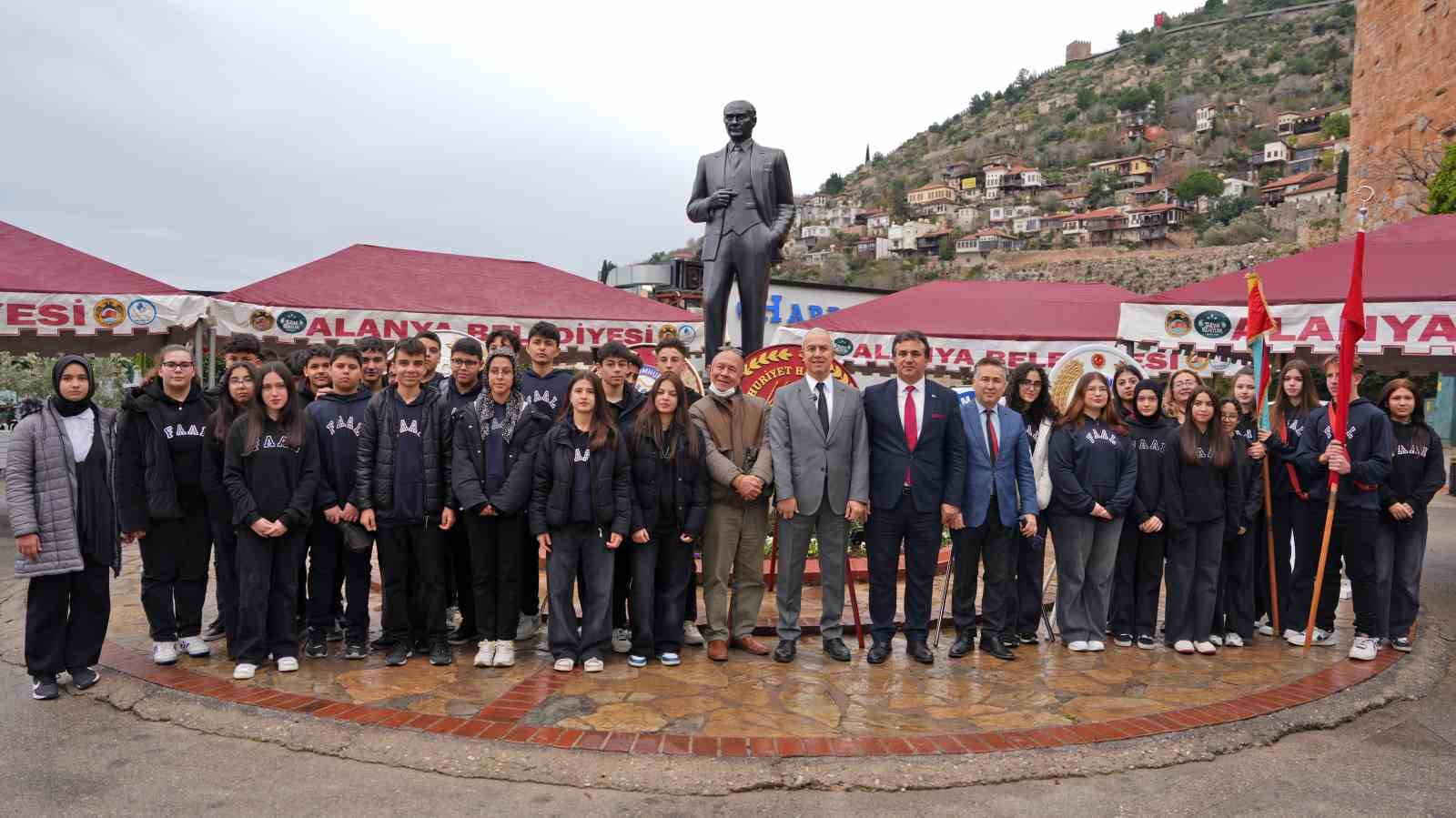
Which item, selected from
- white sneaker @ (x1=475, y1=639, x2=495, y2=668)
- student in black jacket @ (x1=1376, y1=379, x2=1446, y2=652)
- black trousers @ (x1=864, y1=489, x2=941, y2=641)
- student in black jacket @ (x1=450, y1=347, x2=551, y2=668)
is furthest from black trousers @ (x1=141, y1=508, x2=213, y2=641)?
student in black jacket @ (x1=1376, y1=379, x2=1446, y2=652)

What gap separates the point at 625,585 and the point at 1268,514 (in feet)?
14.0

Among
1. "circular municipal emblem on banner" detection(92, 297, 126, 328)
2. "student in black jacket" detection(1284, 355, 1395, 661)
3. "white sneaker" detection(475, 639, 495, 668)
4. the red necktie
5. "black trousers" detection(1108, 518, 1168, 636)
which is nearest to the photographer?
"white sneaker" detection(475, 639, 495, 668)

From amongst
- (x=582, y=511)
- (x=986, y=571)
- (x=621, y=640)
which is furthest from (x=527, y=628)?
(x=986, y=571)

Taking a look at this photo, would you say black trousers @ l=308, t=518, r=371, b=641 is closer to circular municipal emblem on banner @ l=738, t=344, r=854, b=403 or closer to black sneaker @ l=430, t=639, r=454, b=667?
black sneaker @ l=430, t=639, r=454, b=667

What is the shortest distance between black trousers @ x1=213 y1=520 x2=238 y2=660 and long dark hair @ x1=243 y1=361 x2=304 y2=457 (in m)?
0.54

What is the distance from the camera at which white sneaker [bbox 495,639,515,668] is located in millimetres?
4875

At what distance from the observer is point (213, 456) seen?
15.7ft

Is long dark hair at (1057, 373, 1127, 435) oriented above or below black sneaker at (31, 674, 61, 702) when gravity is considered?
above

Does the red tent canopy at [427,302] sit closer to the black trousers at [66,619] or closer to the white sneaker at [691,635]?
the black trousers at [66,619]

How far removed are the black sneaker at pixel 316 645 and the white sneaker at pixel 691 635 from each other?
2065 mm

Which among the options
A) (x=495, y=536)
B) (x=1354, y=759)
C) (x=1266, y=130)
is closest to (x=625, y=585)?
(x=495, y=536)

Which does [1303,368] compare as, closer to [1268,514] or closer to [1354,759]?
[1268,514]

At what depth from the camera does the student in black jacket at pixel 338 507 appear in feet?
16.2

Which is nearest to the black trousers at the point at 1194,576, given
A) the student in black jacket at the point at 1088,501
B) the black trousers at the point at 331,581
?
the student in black jacket at the point at 1088,501
